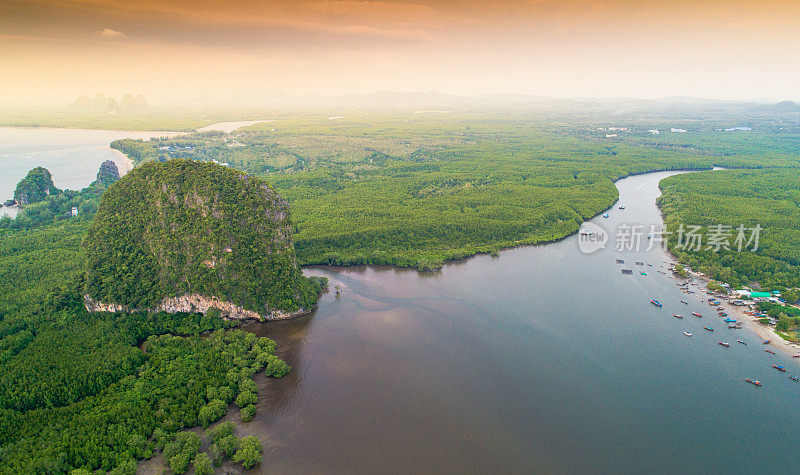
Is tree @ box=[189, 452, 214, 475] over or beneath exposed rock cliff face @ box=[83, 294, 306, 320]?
beneath

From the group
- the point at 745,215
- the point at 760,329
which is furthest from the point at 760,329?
the point at 745,215

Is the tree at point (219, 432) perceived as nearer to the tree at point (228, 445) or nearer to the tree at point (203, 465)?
the tree at point (228, 445)

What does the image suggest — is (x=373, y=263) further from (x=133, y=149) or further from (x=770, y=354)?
(x=133, y=149)

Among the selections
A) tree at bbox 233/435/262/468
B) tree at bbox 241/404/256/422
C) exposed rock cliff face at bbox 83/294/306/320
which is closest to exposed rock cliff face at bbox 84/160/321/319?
exposed rock cliff face at bbox 83/294/306/320

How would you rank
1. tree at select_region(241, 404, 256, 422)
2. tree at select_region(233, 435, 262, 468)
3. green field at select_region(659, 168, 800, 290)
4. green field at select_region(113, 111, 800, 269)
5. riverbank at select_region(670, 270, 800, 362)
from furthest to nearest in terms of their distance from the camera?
Answer: green field at select_region(113, 111, 800, 269), green field at select_region(659, 168, 800, 290), riverbank at select_region(670, 270, 800, 362), tree at select_region(241, 404, 256, 422), tree at select_region(233, 435, 262, 468)

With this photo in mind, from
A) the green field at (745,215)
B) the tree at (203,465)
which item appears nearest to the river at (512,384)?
the tree at (203,465)

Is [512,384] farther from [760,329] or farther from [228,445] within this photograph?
[760,329]

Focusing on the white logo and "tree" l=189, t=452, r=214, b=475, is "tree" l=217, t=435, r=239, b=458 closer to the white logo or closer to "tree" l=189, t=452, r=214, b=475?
"tree" l=189, t=452, r=214, b=475
